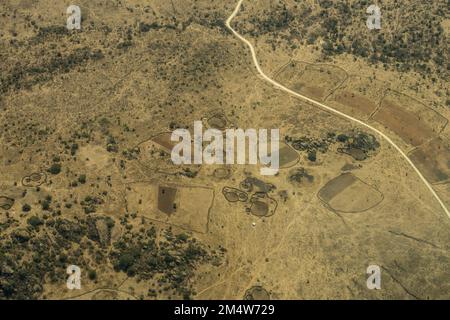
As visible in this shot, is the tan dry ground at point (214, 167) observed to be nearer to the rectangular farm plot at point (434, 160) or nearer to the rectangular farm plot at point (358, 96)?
the rectangular farm plot at point (358, 96)

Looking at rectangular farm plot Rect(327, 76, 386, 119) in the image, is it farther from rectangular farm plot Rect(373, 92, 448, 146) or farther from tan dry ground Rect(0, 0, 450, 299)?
rectangular farm plot Rect(373, 92, 448, 146)

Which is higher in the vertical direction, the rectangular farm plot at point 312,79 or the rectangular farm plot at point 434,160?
the rectangular farm plot at point 312,79

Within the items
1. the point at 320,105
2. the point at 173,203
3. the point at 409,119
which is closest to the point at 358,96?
the point at 320,105

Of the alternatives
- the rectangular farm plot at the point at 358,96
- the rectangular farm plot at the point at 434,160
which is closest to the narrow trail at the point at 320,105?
the rectangular farm plot at the point at 434,160
